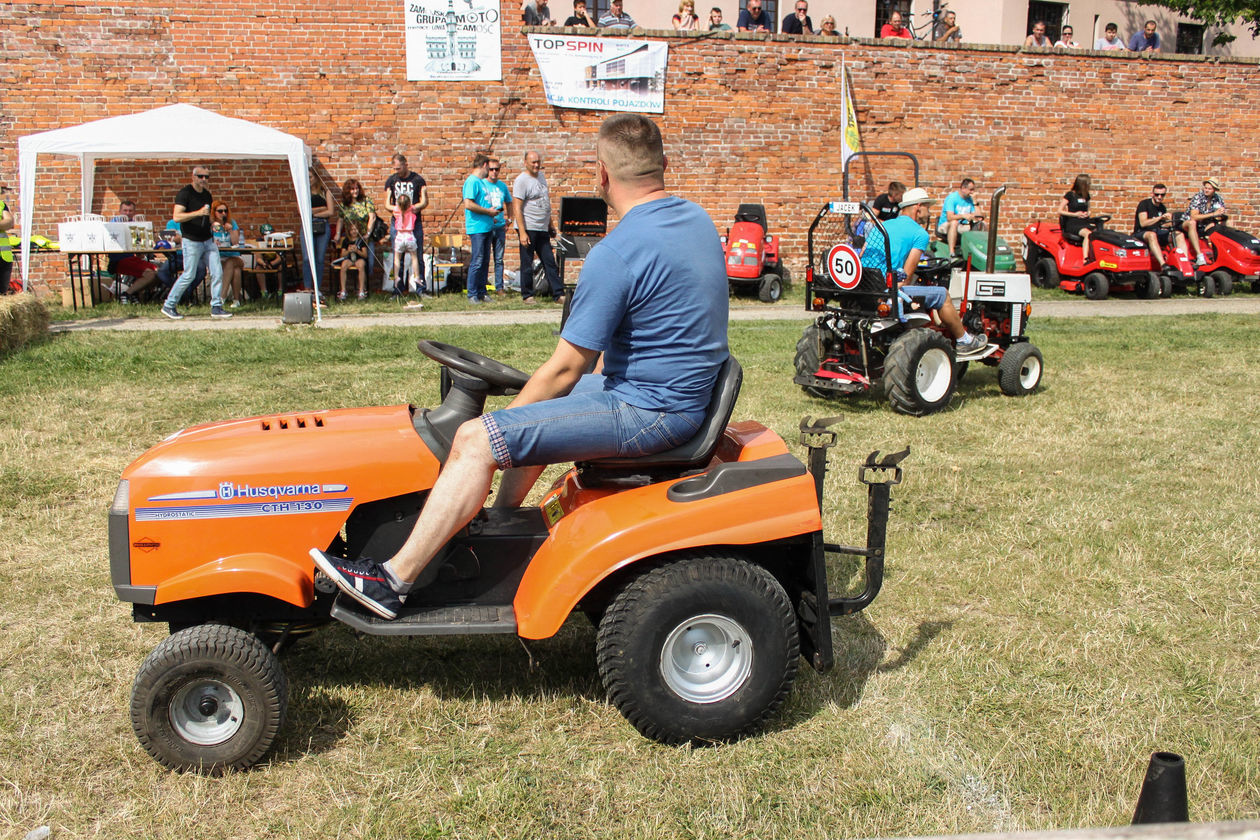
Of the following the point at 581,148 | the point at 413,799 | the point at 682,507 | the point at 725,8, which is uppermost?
the point at 725,8

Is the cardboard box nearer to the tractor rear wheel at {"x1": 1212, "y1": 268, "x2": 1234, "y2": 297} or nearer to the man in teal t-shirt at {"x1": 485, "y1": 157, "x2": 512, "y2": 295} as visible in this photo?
the man in teal t-shirt at {"x1": 485, "y1": 157, "x2": 512, "y2": 295}

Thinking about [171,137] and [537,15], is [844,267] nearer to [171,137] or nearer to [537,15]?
[171,137]

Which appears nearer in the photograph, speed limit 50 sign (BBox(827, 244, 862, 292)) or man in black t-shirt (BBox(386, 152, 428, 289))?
speed limit 50 sign (BBox(827, 244, 862, 292))

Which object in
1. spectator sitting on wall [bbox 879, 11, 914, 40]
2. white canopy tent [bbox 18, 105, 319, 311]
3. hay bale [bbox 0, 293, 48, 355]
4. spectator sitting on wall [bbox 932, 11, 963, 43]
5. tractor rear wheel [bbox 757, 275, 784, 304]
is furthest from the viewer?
spectator sitting on wall [bbox 932, 11, 963, 43]

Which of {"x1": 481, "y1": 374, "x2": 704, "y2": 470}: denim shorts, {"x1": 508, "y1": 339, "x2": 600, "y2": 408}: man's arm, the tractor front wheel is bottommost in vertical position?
the tractor front wheel

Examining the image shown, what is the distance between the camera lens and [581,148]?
15203mm

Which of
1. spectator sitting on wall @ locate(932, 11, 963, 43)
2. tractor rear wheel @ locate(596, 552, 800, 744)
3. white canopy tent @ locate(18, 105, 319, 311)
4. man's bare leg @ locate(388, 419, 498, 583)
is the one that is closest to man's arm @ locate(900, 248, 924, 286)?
tractor rear wheel @ locate(596, 552, 800, 744)

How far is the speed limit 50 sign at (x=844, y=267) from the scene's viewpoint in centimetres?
746

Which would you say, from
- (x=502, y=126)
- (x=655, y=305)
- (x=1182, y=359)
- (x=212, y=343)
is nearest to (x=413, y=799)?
(x=655, y=305)

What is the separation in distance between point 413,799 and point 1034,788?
171cm

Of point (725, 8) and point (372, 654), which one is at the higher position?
point (725, 8)

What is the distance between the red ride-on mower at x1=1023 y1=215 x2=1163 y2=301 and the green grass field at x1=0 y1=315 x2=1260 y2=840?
9.95 meters

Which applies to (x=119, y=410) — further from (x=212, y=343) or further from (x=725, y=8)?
(x=725, y=8)

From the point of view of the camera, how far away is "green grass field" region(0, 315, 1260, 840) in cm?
281
